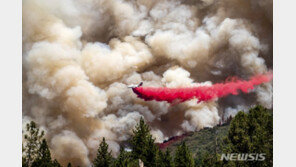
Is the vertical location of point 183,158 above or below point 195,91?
below

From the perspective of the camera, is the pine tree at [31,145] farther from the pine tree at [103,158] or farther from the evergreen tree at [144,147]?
the evergreen tree at [144,147]

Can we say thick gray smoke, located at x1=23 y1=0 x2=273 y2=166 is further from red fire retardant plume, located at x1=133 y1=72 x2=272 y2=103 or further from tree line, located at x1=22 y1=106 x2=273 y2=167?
tree line, located at x1=22 y1=106 x2=273 y2=167

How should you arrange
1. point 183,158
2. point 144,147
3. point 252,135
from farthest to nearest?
point 252,135
point 144,147
point 183,158

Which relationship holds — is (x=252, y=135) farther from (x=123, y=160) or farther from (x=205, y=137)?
(x=123, y=160)

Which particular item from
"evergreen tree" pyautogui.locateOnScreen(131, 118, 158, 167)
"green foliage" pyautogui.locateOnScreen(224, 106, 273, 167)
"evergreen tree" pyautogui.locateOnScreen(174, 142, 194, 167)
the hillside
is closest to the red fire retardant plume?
"green foliage" pyautogui.locateOnScreen(224, 106, 273, 167)

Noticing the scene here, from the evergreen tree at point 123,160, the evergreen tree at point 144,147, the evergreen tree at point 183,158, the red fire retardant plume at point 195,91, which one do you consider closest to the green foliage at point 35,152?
the evergreen tree at point 123,160

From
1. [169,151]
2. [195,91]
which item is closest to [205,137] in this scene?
[195,91]
